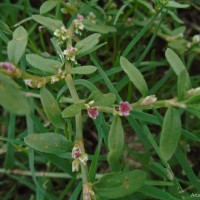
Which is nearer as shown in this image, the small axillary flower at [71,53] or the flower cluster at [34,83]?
the flower cluster at [34,83]

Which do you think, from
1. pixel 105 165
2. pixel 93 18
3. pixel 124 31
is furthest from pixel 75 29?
pixel 105 165

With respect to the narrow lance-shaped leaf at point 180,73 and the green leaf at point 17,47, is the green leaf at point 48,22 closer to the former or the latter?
the green leaf at point 17,47

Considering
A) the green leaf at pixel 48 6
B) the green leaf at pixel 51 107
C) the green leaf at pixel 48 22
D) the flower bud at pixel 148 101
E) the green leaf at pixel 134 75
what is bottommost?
the green leaf at pixel 51 107

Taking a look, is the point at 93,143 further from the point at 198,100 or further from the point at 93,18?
the point at 198,100

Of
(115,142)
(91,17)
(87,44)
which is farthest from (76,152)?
(91,17)

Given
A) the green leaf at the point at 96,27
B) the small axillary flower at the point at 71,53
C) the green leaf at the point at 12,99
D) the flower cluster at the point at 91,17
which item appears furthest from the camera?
the flower cluster at the point at 91,17

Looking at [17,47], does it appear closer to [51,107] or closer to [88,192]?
[51,107]

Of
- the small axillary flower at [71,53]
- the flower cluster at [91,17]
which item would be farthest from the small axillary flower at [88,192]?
the flower cluster at [91,17]
